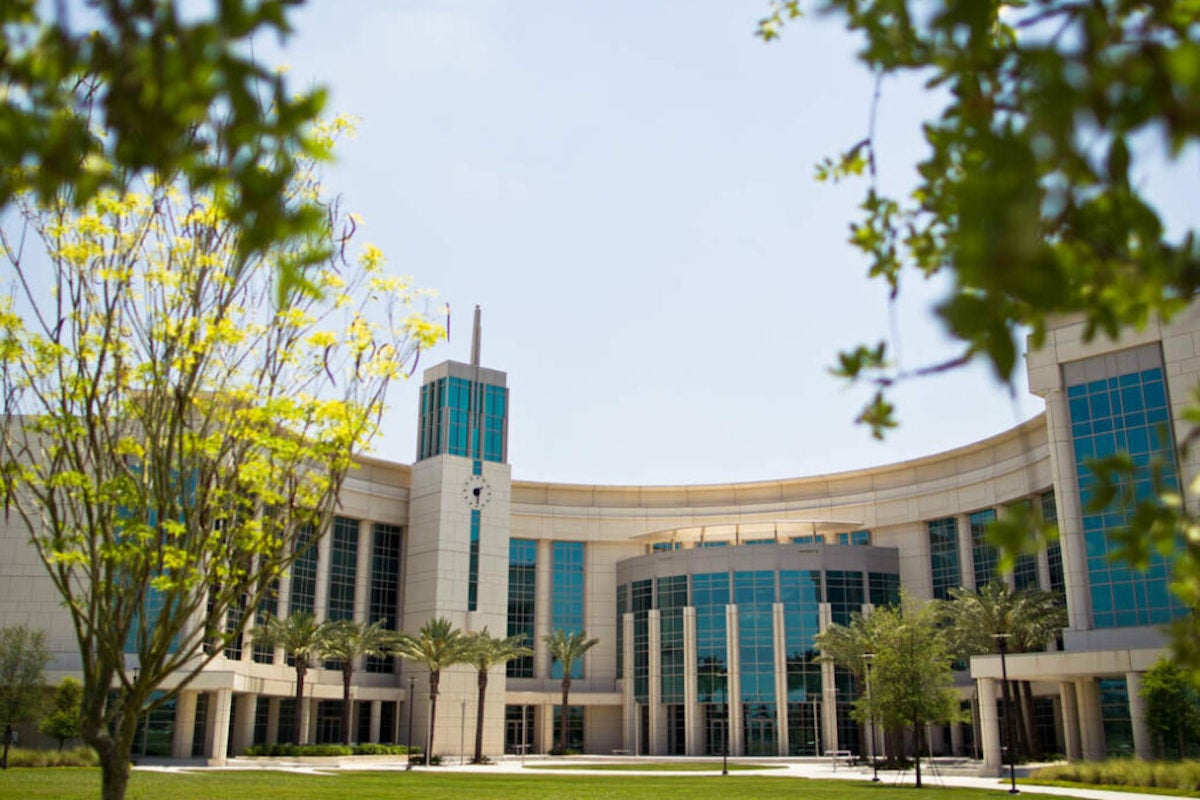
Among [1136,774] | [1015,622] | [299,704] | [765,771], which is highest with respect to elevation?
[1015,622]

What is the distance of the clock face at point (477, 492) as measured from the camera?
77.5m

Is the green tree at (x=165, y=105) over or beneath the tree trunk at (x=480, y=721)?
over

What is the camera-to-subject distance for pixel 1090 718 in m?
48.7

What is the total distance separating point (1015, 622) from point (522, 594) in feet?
138

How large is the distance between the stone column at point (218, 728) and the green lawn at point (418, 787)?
870 centimetres

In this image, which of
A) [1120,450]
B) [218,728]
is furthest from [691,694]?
[1120,450]

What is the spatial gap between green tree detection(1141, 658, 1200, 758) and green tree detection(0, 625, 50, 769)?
154ft

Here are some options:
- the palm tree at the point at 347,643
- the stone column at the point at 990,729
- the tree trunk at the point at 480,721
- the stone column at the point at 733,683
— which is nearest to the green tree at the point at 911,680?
the stone column at the point at 990,729

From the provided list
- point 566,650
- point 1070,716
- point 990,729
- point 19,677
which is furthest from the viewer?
point 566,650

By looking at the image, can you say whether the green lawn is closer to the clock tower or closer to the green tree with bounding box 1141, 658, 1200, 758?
the green tree with bounding box 1141, 658, 1200, 758

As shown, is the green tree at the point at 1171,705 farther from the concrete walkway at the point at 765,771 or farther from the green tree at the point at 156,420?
the green tree at the point at 156,420

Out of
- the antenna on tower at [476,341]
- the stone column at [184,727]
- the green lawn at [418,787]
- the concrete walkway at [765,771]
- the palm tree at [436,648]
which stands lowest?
the concrete walkway at [765,771]

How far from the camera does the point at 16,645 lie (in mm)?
48625

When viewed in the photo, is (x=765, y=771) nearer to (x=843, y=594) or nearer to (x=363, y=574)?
(x=843, y=594)
